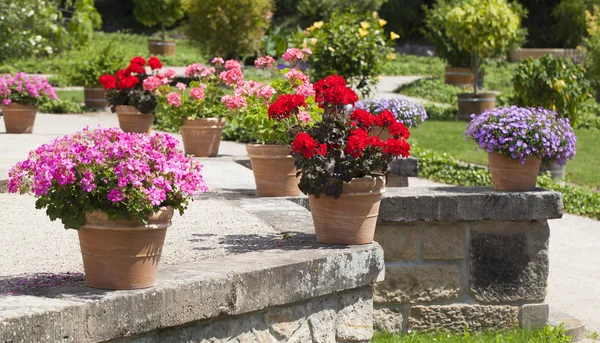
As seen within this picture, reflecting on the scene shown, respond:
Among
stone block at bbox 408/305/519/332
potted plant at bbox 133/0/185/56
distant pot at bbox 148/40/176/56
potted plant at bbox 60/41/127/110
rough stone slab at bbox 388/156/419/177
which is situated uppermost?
rough stone slab at bbox 388/156/419/177

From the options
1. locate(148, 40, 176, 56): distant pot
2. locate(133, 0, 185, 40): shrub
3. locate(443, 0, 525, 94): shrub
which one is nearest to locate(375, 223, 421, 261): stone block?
locate(443, 0, 525, 94): shrub

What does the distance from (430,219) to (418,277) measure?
1.17ft

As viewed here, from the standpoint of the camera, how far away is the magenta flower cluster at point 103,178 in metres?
3.44

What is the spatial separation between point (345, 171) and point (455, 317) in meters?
1.89

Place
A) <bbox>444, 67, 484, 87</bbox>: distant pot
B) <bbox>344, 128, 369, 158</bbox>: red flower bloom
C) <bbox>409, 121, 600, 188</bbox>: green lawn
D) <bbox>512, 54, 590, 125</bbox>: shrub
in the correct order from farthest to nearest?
<bbox>444, 67, 484, 87</bbox>: distant pot
<bbox>512, 54, 590, 125</bbox>: shrub
<bbox>409, 121, 600, 188</bbox>: green lawn
<bbox>344, 128, 369, 158</bbox>: red flower bloom

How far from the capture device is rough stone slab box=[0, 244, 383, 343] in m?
3.23

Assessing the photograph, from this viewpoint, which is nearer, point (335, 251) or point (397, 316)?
point (335, 251)

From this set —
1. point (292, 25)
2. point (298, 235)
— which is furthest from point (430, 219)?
point (292, 25)

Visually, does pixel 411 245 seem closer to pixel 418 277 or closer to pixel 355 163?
pixel 418 277

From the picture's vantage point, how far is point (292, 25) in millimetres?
32062

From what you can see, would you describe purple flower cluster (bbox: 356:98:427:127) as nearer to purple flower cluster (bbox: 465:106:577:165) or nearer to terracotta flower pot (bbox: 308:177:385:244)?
purple flower cluster (bbox: 465:106:577:165)

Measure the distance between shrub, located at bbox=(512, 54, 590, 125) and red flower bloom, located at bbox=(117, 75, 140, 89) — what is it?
5.06 meters

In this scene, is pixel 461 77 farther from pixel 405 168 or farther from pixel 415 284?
pixel 415 284

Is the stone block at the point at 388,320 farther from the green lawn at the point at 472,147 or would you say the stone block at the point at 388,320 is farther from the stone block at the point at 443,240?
the green lawn at the point at 472,147
